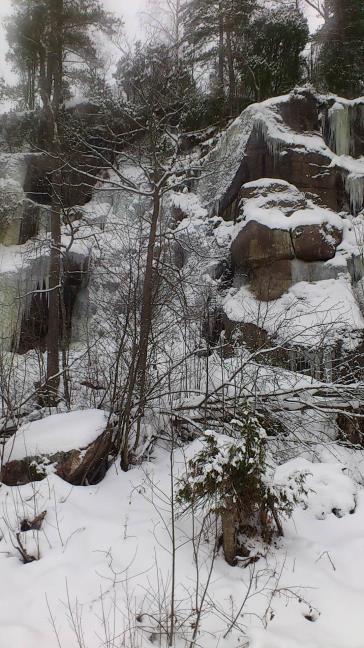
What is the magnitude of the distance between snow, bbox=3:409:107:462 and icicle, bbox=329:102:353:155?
12739 millimetres

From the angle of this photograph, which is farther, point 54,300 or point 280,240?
point 280,240

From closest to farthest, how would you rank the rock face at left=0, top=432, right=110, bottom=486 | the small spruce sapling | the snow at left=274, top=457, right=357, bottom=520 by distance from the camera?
the small spruce sapling, the snow at left=274, top=457, right=357, bottom=520, the rock face at left=0, top=432, right=110, bottom=486

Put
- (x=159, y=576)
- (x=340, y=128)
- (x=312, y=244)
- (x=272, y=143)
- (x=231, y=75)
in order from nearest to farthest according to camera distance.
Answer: (x=159, y=576) < (x=312, y=244) < (x=272, y=143) < (x=340, y=128) < (x=231, y=75)

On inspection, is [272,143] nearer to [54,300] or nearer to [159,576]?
[54,300]

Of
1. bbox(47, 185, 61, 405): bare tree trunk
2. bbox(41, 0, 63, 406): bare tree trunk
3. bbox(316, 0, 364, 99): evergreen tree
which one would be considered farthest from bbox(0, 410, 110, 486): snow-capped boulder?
bbox(316, 0, 364, 99): evergreen tree

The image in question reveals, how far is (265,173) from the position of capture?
1270 cm

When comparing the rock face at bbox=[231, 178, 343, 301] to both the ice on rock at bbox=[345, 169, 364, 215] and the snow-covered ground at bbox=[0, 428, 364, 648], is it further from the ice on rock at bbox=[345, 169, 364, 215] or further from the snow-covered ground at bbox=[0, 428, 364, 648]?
the snow-covered ground at bbox=[0, 428, 364, 648]

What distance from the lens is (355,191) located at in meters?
Result: 12.5

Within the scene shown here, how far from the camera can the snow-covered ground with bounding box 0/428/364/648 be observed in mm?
2484

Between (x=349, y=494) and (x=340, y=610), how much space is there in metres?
1.43

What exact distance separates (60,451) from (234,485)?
87.2 inches

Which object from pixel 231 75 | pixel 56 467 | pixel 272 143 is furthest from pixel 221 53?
pixel 56 467

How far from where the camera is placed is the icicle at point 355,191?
12422 mm

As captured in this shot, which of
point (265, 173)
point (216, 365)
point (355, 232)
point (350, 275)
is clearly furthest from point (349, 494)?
point (265, 173)
